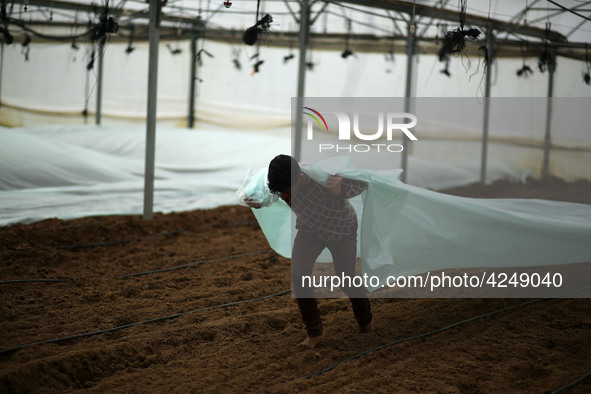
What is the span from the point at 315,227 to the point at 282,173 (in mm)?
331

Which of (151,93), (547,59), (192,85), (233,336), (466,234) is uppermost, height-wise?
(547,59)

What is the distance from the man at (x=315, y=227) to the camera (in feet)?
9.29

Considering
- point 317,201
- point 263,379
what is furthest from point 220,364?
point 317,201

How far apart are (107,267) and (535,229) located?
3.10 metres

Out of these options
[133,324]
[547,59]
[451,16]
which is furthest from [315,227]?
[547,59]

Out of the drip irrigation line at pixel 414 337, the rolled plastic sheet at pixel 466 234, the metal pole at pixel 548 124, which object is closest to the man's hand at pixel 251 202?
the rolled plastic sheet at pixel 466 234

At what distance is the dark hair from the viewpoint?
8.95ft

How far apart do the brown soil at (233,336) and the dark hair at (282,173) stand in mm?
843

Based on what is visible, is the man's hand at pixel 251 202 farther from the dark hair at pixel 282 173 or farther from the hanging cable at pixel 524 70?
the hanging cable at pixel 524 70

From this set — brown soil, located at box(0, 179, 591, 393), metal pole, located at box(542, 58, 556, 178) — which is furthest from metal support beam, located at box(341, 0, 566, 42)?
brown soil, located at box(0, 179, 591, 393)

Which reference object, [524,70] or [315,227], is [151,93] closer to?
[315,227]

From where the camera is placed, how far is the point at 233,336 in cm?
310

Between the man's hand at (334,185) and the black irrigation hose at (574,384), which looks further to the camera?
the man's hand at (334,185)

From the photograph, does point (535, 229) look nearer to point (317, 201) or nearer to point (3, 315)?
point (317, 201)
